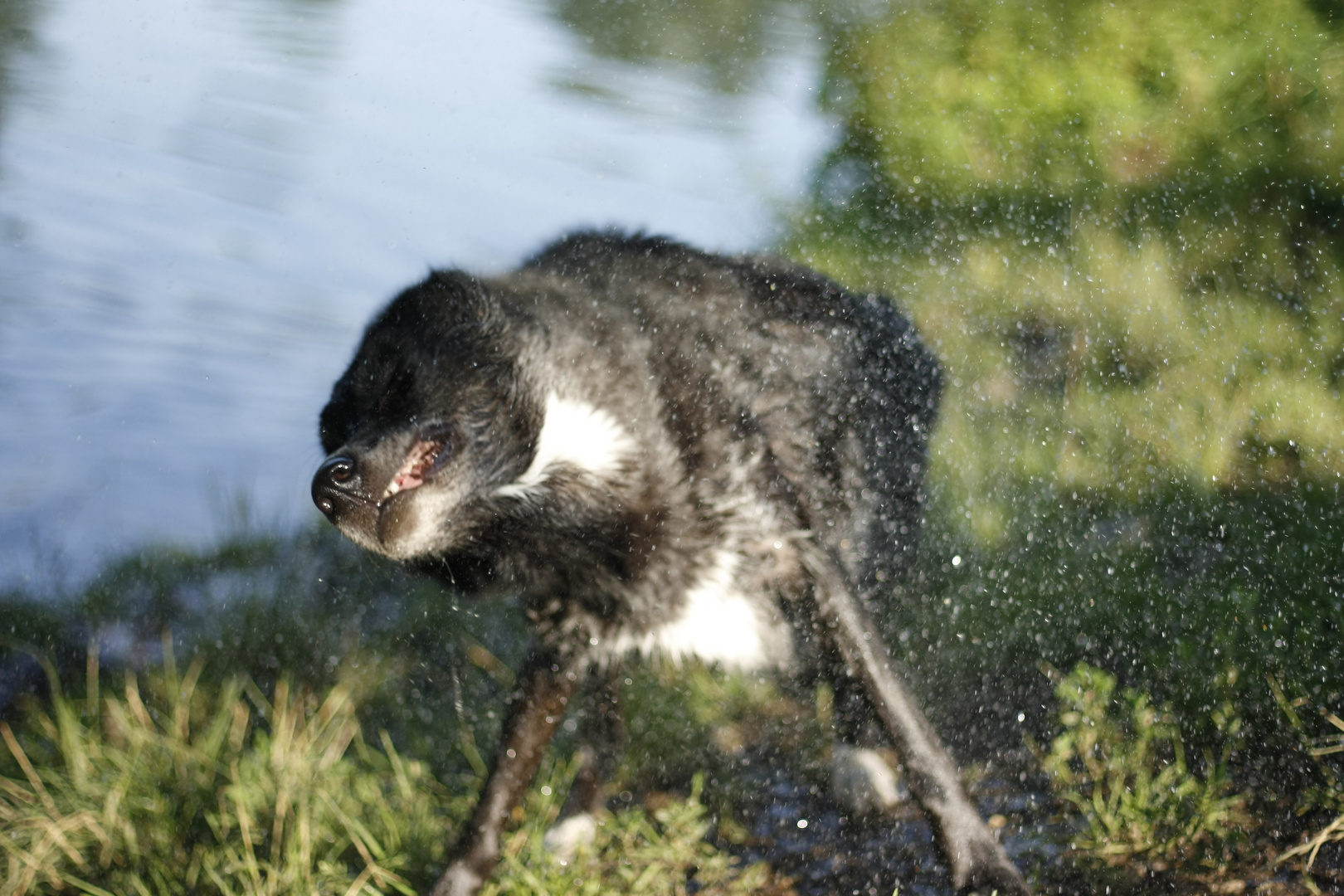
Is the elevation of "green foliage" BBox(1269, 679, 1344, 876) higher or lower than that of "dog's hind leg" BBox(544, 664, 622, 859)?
higher

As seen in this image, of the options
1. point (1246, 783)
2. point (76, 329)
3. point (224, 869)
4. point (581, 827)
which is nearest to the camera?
→ point (224, 869)

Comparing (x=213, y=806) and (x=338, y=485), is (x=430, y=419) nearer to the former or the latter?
(x=338, y=485)

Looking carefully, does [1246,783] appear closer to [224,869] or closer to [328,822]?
[328,822]

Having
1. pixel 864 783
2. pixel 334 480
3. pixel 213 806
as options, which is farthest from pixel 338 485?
pixel 864 783

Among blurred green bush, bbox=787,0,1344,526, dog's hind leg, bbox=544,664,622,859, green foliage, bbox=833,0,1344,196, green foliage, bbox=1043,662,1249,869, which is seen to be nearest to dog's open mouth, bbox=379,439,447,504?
dog's hind leg, bbox=544,664,622,859

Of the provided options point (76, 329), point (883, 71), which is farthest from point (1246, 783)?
point (76, 329)

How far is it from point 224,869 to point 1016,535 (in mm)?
3334

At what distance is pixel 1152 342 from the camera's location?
5.56 meters

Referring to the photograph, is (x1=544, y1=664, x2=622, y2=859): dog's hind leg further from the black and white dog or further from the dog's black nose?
the dog's black nose

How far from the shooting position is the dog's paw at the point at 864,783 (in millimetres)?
3650

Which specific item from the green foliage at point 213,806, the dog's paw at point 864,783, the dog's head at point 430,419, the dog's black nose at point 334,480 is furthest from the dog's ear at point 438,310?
the dog's paw at point 864,783

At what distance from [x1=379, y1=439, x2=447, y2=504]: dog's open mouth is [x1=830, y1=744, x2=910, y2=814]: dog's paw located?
174 cm

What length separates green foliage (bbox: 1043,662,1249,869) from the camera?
305 centimetres

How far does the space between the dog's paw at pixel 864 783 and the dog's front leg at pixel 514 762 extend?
3.28ft
